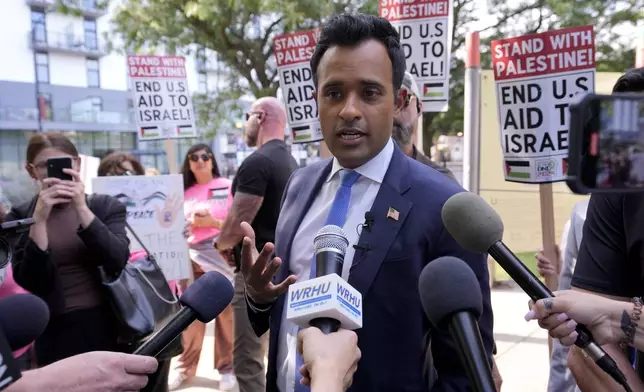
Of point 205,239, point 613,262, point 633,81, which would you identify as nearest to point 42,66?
point 205,239

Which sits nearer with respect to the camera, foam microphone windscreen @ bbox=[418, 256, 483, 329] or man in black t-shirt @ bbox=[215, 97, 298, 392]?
foam microphone windscreen @ bbox=[418, 256, 483, 329]

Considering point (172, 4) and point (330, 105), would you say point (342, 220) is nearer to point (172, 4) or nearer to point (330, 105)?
point (330, 105)

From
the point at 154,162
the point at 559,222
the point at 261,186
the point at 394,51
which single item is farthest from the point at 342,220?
the point at 154,162

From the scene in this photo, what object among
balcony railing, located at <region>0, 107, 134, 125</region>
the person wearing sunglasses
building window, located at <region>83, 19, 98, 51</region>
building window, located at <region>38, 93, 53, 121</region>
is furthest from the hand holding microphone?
building window, located at <region>83, 19, 98, 51</region>

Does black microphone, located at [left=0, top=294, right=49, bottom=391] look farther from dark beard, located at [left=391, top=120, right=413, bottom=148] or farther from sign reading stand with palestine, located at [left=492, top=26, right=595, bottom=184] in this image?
sign reading stand with palestine, located at [left=492, top=26, right=595, bottom=184]

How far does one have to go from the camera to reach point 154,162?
3953cm

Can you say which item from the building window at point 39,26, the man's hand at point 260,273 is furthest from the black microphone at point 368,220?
the building window at point 39,26

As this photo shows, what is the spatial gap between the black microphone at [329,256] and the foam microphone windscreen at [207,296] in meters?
0.29

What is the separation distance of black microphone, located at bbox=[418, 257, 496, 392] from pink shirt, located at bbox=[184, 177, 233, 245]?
426cm

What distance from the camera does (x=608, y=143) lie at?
83 cm

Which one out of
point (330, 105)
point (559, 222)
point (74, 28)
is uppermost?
point (74, 28)

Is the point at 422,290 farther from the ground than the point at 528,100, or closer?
closer

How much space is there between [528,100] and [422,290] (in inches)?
110

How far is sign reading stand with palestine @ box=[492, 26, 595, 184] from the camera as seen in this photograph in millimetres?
3549
